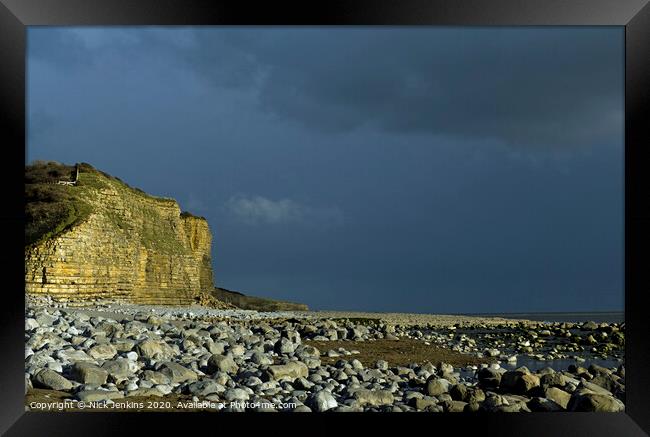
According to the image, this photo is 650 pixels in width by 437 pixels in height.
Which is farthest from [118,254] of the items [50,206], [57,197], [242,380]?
[242,380]

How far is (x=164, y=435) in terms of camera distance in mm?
4609

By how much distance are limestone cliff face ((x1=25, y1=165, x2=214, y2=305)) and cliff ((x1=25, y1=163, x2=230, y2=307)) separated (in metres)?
0.03

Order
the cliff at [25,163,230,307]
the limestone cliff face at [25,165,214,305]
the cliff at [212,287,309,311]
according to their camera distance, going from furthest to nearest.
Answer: the cliff at [212,287,309,311], the cliff at [25,163,230,307], the limestone cliff face at [25,165,214,305]

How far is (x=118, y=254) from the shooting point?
80.0 ft

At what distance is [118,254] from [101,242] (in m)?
1.32

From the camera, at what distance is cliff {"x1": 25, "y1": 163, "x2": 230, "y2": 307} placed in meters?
20.5

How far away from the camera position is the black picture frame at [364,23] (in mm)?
4598

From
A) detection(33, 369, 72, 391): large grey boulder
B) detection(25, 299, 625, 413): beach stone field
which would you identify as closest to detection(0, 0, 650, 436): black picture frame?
detection(25, 299, 625, 413): beach stone field

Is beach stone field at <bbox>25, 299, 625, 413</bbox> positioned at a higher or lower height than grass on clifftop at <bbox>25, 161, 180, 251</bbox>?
lower

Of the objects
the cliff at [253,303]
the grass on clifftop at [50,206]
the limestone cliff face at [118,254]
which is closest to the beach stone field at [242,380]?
the limestone cliff face at [118,254]

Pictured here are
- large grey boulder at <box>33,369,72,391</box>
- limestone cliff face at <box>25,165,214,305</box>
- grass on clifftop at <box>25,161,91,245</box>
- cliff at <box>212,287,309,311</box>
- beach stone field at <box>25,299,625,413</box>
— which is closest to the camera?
beach stone field at <box>25,299,625,413</box>

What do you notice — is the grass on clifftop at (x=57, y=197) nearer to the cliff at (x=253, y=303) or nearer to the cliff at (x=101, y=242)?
the cliff at (x=101, y=242)

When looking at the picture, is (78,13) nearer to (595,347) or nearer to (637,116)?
(637,116)

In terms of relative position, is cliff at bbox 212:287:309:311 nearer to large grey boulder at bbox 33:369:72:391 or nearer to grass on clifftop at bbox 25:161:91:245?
grass on clifftop at bbox 25:161:91:245
